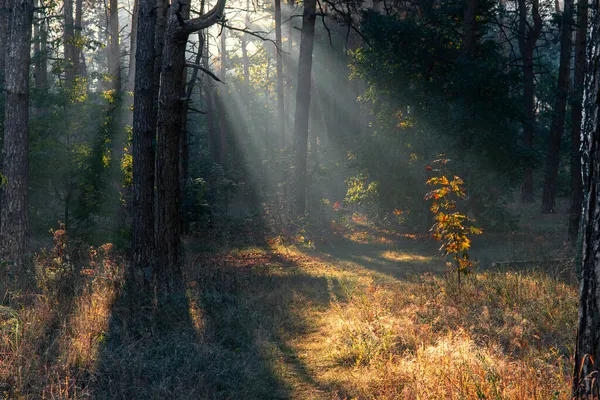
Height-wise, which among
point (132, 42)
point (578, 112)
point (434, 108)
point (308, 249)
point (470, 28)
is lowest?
point (308, 249)

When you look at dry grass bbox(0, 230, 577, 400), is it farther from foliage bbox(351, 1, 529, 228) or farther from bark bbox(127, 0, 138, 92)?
bark bbox(127, 0, 138, 92)

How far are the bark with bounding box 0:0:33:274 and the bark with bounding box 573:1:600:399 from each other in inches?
444

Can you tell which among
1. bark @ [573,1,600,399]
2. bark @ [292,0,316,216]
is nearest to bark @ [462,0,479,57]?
bark @ [292,0,316,216]

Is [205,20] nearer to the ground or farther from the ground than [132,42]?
nearer to the ground

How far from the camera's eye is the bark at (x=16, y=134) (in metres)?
12.0

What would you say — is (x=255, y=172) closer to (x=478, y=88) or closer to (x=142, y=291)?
(x=478, y=88)

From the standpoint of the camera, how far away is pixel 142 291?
8.72 meters

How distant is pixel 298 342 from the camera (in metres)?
7.35

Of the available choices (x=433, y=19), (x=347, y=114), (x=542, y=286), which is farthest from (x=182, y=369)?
(x=347, y=114)

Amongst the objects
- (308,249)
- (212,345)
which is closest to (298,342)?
(212,345)

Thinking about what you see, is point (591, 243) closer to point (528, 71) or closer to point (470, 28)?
point (470, 28)

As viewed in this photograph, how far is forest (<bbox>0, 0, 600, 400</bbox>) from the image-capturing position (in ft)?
17.5

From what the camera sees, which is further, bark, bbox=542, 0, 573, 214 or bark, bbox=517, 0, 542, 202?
bark, bbox=517, 0, 542, 202

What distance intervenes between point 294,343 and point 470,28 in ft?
44.9
